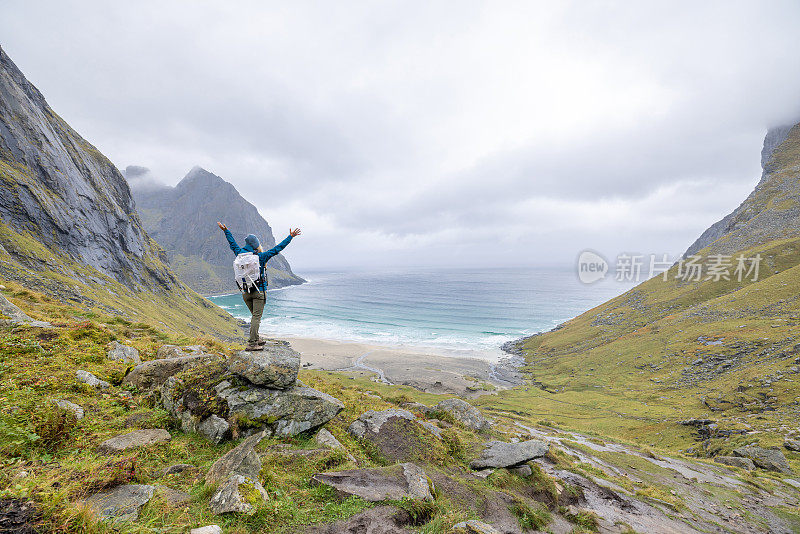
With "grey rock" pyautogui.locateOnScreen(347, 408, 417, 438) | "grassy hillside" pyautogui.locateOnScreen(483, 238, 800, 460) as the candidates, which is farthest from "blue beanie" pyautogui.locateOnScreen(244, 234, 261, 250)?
"grassy hillside" pyautogui.locateOnScreen(483, 238, 800, 460)

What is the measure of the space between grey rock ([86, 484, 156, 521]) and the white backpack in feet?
18.4

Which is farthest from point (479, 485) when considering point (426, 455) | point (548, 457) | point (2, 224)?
point (2, 224)

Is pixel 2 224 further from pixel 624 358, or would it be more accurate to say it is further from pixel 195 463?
pixel 624 358

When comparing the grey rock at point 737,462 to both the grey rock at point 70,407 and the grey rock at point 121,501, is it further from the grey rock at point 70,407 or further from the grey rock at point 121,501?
the grey rock at point 70,407

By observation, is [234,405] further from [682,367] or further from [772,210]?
[772,210]

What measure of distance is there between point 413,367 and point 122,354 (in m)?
63.1

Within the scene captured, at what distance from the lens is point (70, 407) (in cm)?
734

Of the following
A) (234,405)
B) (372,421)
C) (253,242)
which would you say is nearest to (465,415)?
(372,421)

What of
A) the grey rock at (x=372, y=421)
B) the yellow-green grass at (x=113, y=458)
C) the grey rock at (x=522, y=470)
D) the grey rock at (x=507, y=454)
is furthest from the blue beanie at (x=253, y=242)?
the grey rock at (x=522, y=470)

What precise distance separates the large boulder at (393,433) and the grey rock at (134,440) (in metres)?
5.85

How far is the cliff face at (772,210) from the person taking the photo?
375ft

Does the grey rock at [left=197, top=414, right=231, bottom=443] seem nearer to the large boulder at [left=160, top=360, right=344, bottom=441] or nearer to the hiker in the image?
the large boulder at [left=160, top=360, right=344, bottom=441]

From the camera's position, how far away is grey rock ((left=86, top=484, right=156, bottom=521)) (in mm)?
4477

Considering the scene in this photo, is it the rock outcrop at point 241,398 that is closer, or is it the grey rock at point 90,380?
the rock outcrop at point 241,398
